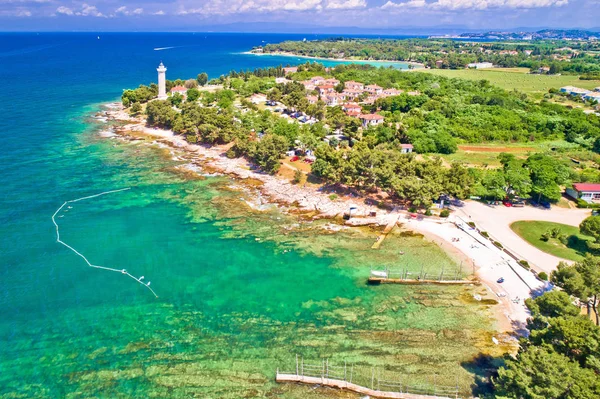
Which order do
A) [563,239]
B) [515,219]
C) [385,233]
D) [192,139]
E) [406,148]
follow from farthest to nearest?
1. [192,139]
2. [406,148]
3. [515,219]
4. [385,233]
5. [563,239]

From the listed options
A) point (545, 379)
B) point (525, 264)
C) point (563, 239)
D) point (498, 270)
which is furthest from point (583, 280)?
point (545, 379)

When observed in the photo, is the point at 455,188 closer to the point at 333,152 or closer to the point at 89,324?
the point at 333,152

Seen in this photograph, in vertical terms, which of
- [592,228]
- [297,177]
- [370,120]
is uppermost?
[370,120]

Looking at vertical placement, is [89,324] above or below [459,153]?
below

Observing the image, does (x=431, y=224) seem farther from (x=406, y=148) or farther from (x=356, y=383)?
(x=406, y=148)

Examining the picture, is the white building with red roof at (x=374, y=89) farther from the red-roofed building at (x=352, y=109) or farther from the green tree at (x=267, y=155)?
the green tree at (x=267, y=155)

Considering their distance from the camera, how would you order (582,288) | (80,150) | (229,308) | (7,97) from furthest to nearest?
(7,97) → (80,150) → (229,308) → (582,288)

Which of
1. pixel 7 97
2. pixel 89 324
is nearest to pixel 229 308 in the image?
pixel 89 324

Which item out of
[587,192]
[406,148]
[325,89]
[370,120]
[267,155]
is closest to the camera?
[587,192]
